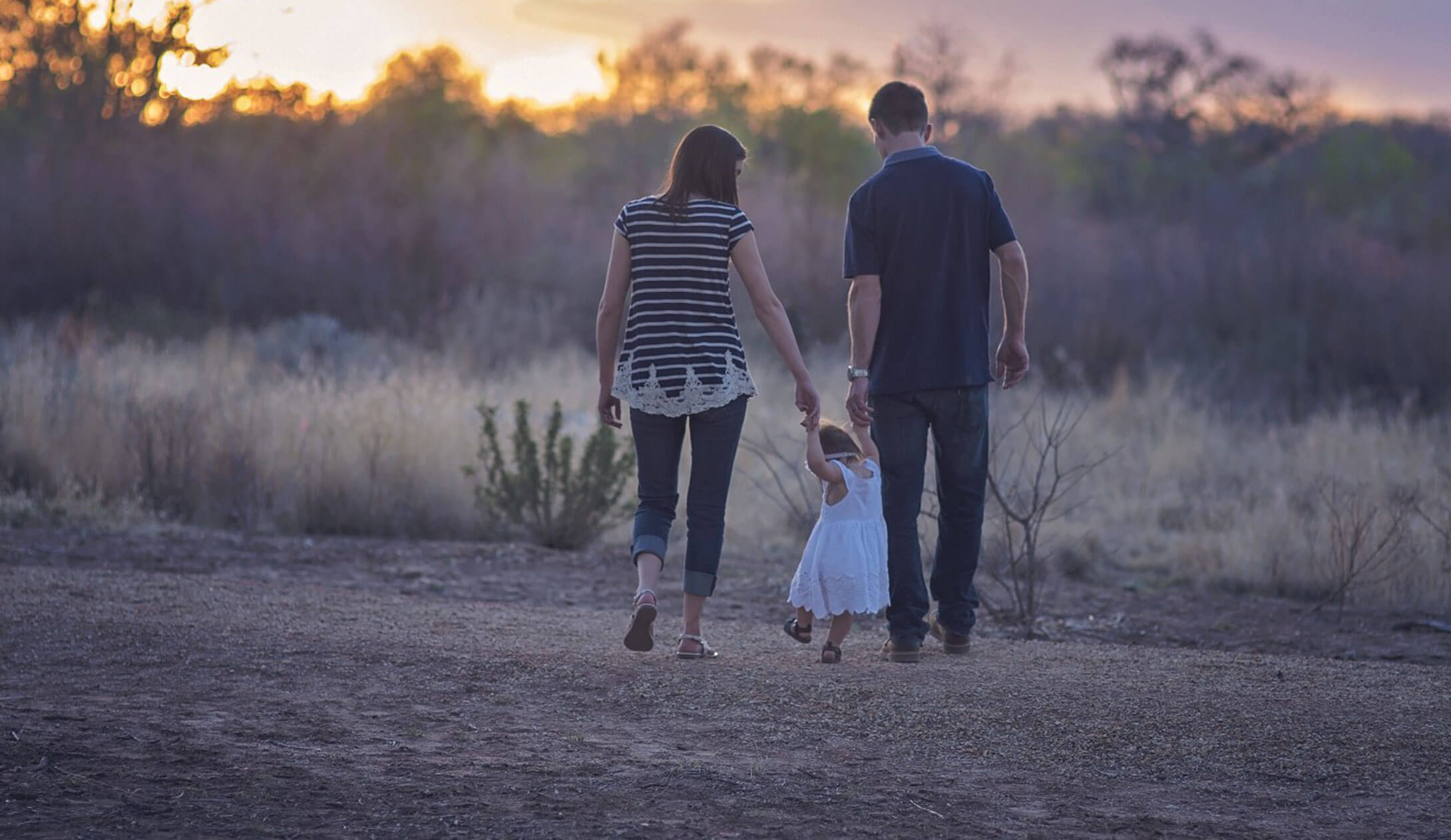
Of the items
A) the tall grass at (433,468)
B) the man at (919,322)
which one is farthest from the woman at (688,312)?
the tall grass at (433,468)

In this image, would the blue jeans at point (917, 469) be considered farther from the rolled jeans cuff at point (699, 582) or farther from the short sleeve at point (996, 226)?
the rolled jeans cuff at point (699, 582)

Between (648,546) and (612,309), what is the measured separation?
2.66ft

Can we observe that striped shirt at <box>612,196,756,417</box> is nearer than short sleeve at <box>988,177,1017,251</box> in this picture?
Yes

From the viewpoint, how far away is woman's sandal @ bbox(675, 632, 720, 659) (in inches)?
207

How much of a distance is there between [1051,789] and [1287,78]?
41062mm

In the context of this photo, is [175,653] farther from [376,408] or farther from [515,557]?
[376,408]

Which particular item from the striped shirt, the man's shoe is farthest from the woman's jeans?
the man's shoe

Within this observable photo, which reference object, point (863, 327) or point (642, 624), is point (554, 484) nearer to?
point (642, 624)

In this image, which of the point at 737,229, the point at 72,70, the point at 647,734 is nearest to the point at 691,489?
the point at 737,229

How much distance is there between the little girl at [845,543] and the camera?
5.16 m

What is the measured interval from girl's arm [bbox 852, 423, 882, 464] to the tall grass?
2589mm

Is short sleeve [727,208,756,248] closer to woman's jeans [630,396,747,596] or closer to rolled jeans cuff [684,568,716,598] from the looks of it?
woman's jeans [630,396,747,596]

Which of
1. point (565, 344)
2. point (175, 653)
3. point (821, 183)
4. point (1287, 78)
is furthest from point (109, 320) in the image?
point (1287, 78)

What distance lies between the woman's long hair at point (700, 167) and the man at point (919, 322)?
0.48 metres
